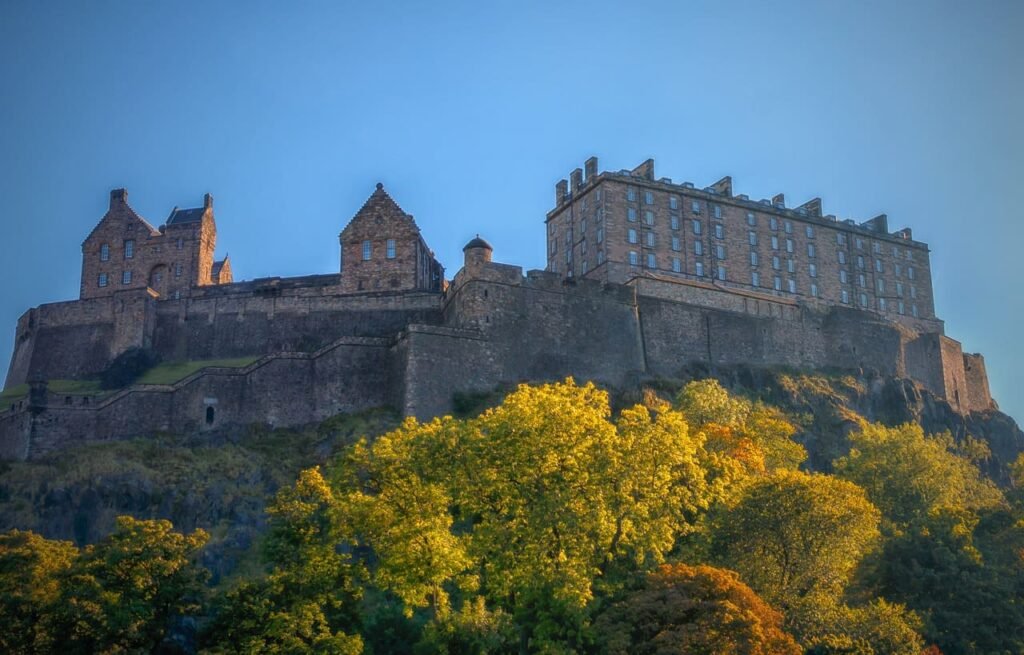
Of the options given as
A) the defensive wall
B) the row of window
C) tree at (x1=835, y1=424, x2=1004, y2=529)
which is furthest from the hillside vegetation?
the row of window

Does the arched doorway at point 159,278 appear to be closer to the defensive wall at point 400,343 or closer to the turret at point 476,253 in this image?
the defensive wall at point 400,343

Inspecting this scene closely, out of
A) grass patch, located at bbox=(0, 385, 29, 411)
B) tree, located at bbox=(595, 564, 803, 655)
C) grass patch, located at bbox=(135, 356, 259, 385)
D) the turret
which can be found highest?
the turret

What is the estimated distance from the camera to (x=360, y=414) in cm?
5666

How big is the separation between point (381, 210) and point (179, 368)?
13638 mm

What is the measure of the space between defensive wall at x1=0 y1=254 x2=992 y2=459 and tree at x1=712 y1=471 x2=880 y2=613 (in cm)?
2016

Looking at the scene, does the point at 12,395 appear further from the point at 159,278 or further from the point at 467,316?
the point at 467,316

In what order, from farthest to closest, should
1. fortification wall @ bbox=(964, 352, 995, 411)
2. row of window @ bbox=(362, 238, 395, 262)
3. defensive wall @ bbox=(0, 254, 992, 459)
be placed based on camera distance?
fortification wall @ bbox=(964, 352, 995, 411), row of window @ bbox=(362, 238, 395, 262), defensive wall @ bbox=(0, 254, 992, 459)

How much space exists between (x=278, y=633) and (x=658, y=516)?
11644 mm

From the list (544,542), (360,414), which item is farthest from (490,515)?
(360,414)

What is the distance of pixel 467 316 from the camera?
5891 centimetres

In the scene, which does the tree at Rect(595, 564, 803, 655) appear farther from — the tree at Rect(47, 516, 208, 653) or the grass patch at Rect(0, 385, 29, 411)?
the grass patch at Rect(0, 385, 29, 411)

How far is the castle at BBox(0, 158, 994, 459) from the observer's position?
186ft

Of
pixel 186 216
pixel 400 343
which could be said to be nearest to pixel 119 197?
pixel 186 216

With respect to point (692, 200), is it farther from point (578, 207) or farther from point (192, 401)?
point (192, 401)
